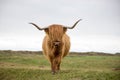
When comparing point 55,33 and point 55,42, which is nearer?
point 55,42

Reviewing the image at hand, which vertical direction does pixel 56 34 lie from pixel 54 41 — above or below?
above

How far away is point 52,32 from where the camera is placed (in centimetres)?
1161

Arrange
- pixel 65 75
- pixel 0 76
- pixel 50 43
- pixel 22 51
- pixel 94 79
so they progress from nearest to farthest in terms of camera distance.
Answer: pixel 94 79
pixel 65 75
pixel 50 43
pixel 0 76
pixel 22 51

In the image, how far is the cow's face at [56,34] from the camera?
37.6 feet

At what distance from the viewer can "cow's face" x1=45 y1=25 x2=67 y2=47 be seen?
11.5 m

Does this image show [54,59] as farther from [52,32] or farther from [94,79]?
[94,79]

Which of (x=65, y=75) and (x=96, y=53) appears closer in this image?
(x=65, y=75)

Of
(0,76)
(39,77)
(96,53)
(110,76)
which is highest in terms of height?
(110,76)

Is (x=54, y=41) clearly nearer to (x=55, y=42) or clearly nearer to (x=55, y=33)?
Answer: (x=55, y=42)

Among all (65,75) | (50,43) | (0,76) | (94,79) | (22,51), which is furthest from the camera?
(22,51)

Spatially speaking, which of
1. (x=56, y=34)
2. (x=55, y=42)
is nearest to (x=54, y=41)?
(x=55, y=42)

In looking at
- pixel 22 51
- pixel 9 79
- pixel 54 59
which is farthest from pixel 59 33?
pixel 22 51

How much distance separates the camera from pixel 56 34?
11.5 metres

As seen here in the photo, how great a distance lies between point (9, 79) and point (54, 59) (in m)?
2.11
